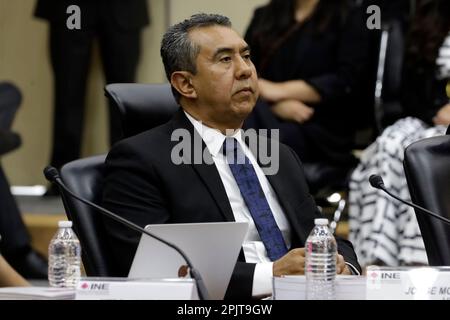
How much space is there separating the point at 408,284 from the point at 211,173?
99 centimetres

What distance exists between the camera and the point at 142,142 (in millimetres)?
2879

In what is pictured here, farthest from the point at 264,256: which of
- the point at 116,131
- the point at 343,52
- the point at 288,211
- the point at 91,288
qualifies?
the point at 116,131

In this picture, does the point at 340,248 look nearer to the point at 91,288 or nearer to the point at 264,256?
the point at 264,256

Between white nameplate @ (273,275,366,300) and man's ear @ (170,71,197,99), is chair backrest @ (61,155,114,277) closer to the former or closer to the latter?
man's ear @ (170,71,197,99)

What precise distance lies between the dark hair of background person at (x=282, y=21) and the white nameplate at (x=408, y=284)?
285 centimetres

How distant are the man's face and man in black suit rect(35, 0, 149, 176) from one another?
7.47 ft

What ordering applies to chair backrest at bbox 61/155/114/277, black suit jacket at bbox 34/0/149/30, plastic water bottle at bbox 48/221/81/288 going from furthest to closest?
black suit jacket at bbox 34/0/149/30
chair backrest at bbox 61/155/114/277
plastic water bottle at bbox 48/221/81/288

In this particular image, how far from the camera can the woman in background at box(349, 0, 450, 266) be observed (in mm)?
4336

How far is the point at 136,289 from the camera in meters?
1.96

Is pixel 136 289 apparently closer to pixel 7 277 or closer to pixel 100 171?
pixel 7 277

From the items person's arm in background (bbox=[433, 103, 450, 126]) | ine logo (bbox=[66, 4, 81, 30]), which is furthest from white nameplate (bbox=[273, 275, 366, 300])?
ine logo (bbox=[66, 4, 81, 30])

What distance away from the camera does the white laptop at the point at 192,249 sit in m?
2.22
